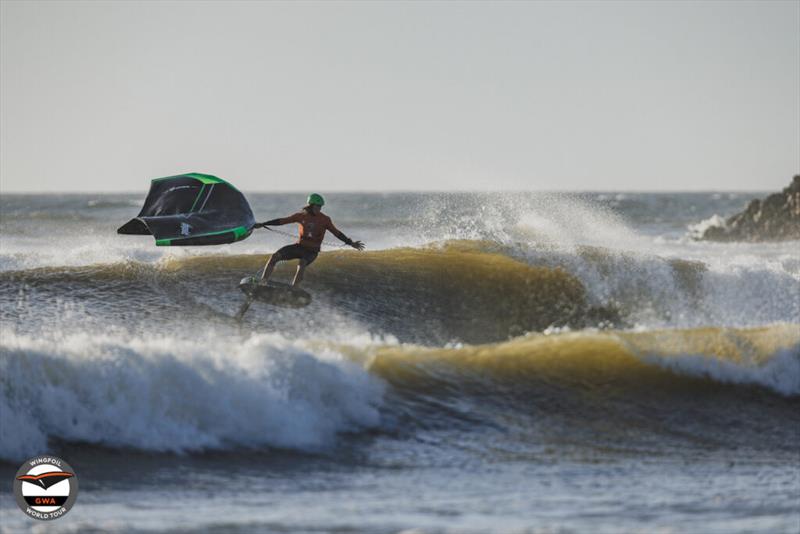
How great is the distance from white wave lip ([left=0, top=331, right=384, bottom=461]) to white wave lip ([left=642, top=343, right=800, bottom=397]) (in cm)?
372

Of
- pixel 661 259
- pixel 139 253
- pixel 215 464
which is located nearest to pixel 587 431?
pixel 215 464

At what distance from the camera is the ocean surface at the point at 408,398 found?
816 cm

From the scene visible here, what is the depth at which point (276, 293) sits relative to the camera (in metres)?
15.2

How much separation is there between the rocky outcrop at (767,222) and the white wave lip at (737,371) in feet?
74.4

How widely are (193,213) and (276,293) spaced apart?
1680 mm

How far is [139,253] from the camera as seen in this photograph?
63.4 ft

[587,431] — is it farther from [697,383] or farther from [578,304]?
[578,304]

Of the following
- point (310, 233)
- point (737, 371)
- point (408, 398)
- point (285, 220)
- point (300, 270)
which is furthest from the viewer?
point (300, 270)

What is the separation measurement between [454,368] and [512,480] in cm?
327

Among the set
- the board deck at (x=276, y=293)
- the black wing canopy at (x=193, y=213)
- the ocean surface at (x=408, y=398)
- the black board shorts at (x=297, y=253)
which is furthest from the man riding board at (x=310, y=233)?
the black wing canopy at (x=193, y=213)

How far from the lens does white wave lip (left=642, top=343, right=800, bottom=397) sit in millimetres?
12594

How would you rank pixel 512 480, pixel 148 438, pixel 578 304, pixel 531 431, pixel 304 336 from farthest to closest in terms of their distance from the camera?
pixel 578 304 < pixel 304 336 < pixel 531 431 < pixel 148 438 < pixel 512 480

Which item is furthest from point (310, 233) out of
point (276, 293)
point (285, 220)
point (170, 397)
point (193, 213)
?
point (170, 397)

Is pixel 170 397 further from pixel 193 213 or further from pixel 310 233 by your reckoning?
pixel 193 213
